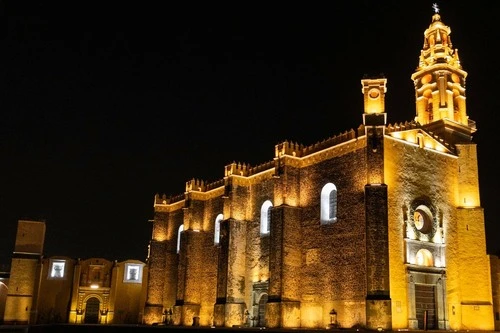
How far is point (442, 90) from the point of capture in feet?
134

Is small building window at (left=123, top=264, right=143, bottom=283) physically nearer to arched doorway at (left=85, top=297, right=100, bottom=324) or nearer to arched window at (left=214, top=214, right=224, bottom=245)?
arched doorway at (left=85, top=297, right=100, bottom=324)

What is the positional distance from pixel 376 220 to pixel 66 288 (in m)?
34.4

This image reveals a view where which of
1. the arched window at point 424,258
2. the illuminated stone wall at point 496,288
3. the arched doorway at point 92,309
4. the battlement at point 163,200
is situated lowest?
the arched doorway at point 92,309

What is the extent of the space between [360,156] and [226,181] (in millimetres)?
12349

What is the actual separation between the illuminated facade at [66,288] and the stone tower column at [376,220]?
98.2ft

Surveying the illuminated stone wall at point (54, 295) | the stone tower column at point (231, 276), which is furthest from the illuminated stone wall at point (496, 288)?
the illuminated stone wall at point (54, 295)

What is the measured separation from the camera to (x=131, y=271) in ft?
186

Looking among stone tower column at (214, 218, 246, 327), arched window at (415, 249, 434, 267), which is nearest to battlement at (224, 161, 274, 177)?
stone tower column at (214, 218, 246, 327)

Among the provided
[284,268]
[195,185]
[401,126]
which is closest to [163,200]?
[195,185]

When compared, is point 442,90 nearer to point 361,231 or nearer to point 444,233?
point 444,233

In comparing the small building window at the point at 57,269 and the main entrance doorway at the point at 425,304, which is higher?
the small building window at the point at 57,269

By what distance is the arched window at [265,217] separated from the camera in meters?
40.9

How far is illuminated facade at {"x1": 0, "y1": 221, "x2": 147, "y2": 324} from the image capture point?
52.7 metres

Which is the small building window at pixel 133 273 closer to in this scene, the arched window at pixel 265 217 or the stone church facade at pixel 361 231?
the stone church facade at pixel 361 231
